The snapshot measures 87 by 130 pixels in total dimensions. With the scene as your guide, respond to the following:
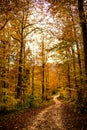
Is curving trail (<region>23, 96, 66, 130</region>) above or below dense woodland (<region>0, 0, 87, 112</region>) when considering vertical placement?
below

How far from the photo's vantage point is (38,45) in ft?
99.5

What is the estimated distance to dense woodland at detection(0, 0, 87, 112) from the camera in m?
9.83

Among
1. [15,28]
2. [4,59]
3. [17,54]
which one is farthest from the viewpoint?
[17,54]

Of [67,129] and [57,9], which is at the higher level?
[57,9]

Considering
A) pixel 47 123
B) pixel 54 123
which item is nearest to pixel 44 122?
pixel 47 123

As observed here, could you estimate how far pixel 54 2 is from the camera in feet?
29.8

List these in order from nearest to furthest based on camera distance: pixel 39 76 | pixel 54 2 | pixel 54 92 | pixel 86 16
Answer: pixel 54 2, pixel 86 16, pixel 39 76, pixel 54 92

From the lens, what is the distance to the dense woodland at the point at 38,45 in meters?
9.83

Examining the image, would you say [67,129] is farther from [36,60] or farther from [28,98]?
[36,60]

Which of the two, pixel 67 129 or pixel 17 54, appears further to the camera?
pixel 17 54

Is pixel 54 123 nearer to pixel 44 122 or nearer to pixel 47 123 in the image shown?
pixel 47 123

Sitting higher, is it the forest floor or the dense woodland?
the dense woodland

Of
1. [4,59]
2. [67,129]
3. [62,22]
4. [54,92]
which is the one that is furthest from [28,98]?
[54,92]

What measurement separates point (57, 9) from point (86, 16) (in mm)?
1667
